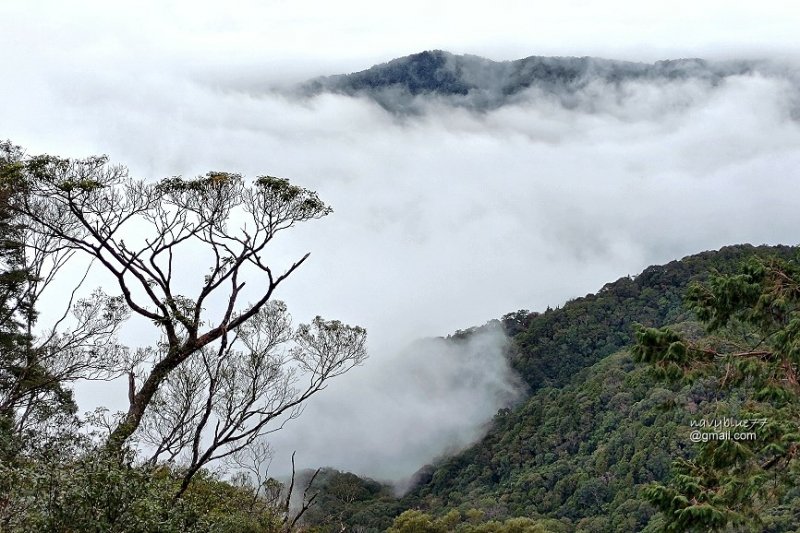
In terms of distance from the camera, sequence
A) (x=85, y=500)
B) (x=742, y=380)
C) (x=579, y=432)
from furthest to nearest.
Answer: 1. (x=579, y=432)
2. (x=742, y=380)
3. (x=85, y=500)

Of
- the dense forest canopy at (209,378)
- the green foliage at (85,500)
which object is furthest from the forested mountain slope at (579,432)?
the green foliage at (85,500)

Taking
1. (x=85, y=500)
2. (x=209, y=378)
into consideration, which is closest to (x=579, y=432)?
(x=209, y=378)

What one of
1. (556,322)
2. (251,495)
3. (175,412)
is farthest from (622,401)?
(175,412)

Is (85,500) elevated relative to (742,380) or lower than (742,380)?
lower

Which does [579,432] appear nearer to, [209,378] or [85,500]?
[209,378]

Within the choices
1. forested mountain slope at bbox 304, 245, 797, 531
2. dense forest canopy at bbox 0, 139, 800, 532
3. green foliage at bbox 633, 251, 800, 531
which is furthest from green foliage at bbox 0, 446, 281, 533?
forested mountain slope at bbox 304, 245, 797, 531

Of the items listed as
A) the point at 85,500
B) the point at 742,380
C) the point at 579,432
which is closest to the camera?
the point at 85,500

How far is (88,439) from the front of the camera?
11992 millimetres

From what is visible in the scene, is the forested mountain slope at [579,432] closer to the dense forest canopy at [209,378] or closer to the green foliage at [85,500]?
the dense forest canopy at [209,378]

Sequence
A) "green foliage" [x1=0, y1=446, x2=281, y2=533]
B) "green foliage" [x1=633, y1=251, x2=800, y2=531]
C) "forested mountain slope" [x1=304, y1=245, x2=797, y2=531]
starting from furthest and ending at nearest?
"forested mountain slope" [x1=304, y1=245, x2=797, y2=531] → "green foliage" [x1=633, y1=251, x2=800, y2=531] → "green foliage" [x1=0, y1=446, x2=281, y2=533]

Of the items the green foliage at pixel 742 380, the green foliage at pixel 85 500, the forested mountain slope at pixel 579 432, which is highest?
the forested mountain slope at pixel 579 432

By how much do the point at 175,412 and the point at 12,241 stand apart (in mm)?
4461

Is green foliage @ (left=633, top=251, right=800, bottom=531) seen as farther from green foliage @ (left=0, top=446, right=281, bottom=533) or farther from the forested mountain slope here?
the forested mountain slope

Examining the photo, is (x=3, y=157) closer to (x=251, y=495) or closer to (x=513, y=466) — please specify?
(x=251, y=495)
